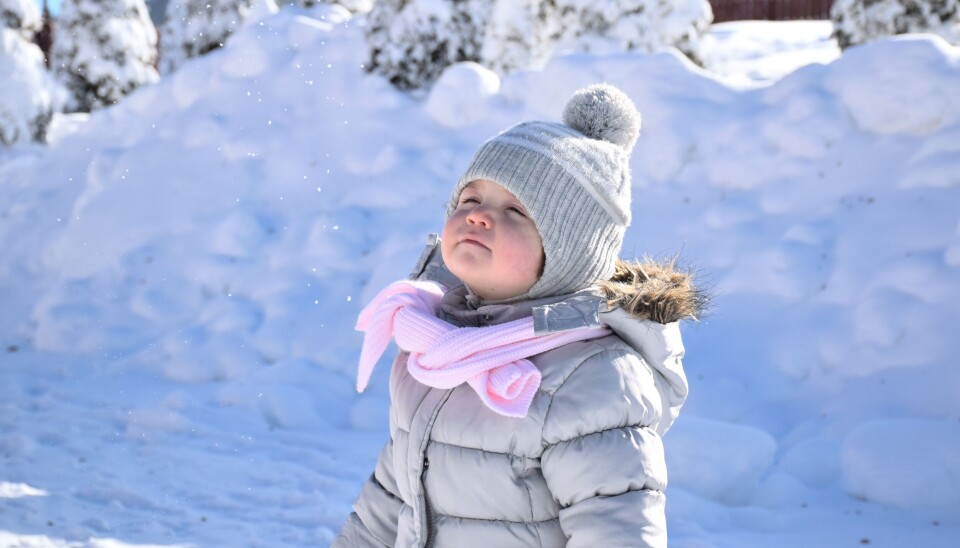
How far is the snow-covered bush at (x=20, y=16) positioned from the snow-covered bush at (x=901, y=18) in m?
9.81

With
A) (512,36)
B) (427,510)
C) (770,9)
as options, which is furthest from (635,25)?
(770,9)

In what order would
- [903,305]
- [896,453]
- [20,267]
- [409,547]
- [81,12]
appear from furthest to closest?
1. [81,12]
2. [20,267]
3. [903,305]
4. [896,453]
5. [409,547]

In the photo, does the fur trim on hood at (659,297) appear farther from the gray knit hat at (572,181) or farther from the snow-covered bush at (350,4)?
the snow-covered bush at (350,4)

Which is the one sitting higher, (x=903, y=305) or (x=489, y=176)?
(x=489, y=176)

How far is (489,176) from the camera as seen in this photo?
1.83 metres

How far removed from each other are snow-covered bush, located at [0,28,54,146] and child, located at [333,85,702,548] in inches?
443

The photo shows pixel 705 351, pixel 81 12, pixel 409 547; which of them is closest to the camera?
pixel 409 547

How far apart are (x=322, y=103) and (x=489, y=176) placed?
5.28m

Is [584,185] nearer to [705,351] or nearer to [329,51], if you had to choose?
[705,351]

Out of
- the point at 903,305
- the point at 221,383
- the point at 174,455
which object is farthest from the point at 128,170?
the point at 903,305

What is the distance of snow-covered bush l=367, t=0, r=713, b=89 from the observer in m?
7.11

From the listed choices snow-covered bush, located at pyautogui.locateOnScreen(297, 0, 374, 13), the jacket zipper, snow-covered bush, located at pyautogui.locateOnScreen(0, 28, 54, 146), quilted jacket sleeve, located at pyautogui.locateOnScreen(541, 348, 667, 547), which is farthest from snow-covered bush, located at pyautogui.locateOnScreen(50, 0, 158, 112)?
quilted jacket sleeve, located at pyautogui.locateOnScreen(541, 348, 667, 547)

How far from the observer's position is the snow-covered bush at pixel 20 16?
12008 mm

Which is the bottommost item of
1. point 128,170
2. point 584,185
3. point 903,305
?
point 128,170
